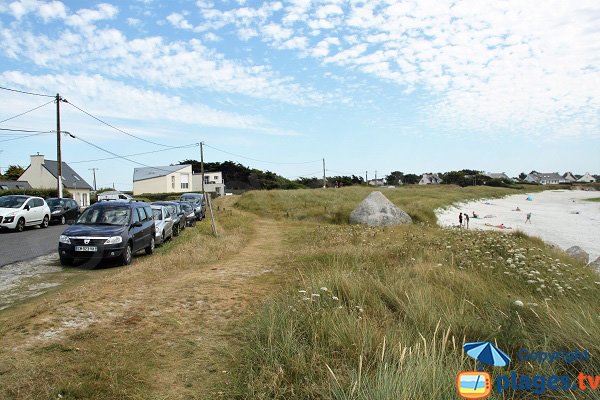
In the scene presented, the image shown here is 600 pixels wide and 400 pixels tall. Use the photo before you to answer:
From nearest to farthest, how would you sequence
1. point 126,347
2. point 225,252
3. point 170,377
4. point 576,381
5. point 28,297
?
point 576,381 < point 170,377 < point 126,347 < point 28,297 < point 225,252

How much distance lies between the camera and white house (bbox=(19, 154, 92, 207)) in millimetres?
51188

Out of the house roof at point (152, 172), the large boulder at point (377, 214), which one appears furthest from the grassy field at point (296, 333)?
the house roof at point (152, 172)

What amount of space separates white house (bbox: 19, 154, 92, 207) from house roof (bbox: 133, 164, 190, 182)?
16.2 metres

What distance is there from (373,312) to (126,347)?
2.85 metres

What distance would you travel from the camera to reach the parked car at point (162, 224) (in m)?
15.8

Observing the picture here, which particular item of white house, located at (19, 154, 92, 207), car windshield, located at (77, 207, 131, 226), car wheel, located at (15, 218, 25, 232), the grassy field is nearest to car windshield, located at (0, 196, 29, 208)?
car wheel, located at (15, 218, 25, 232)

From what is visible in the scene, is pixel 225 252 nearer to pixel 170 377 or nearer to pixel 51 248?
pixel 51 248

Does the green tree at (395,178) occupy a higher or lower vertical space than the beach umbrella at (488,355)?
higher

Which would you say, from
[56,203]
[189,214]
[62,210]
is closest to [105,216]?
[189,214]

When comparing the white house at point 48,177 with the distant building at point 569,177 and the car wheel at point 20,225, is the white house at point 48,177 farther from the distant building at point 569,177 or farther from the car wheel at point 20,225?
the distant building at point 569,177

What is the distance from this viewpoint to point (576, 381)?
313 centimetres

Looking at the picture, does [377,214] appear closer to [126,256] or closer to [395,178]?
[126,256]

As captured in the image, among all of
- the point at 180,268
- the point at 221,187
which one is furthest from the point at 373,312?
the point at 221,187

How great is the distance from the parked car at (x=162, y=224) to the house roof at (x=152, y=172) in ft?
177
